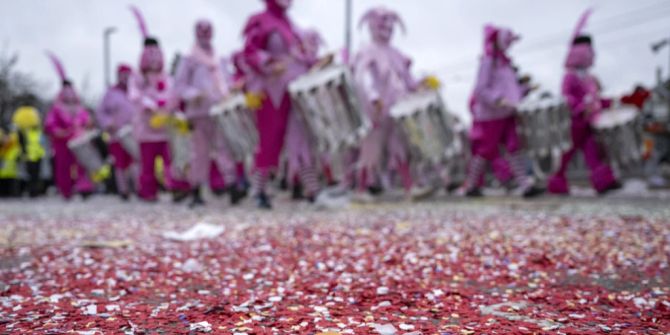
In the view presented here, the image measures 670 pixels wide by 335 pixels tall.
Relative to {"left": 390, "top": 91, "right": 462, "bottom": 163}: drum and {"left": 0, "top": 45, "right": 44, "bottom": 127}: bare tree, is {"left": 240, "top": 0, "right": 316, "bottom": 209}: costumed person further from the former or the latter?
{"left": 0, "top": 45, "right": 44, "bottom": 127}: bare tree

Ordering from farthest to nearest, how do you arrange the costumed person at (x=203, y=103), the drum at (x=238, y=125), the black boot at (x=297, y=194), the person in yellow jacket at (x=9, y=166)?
the person in yellow jacket at (x=9, y=166) → the black boot at (x=297, y=194) → the costumed person at (x=203, y=103) → the drum at (x=238, y=125)

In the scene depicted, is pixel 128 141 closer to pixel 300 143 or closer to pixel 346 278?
pixel 300 143

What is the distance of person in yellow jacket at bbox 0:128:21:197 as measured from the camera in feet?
37.2

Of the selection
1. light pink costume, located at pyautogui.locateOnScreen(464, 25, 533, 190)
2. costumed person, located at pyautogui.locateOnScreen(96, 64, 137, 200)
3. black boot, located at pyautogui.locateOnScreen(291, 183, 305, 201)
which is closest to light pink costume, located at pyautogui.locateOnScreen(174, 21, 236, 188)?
black boot, located at pyautogui.locateOnScreen(291, 183, 305, 201)

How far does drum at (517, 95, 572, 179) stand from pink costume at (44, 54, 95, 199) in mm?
7136

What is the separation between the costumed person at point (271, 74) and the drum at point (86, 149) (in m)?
5.12

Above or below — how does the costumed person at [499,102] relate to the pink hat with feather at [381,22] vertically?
below

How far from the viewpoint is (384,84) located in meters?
6.81

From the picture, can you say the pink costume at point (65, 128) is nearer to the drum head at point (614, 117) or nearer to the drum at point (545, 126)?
the drum at point (545, 126)

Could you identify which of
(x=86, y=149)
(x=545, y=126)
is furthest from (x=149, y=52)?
(x=545, y=126)

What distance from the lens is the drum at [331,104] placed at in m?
4.91

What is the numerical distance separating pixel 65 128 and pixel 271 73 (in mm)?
5851

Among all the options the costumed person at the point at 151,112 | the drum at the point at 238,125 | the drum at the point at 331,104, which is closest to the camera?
the drum at the point at 331,104

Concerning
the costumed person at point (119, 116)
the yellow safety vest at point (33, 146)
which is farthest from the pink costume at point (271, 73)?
the yellow safety vest at point (33, 146)
